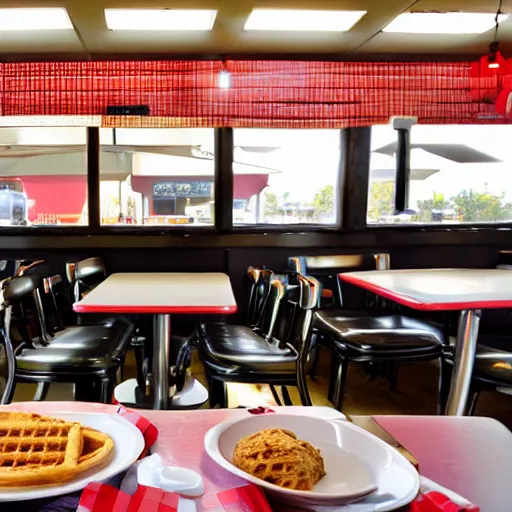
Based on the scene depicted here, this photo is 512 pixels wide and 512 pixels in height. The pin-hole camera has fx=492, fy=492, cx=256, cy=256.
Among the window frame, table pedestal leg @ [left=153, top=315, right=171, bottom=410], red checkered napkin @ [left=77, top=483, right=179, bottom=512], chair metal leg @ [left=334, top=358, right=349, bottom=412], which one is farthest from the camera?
the window frame

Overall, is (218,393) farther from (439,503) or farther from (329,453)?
(439,503)

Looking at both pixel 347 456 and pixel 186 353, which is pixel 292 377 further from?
pixel 347 456

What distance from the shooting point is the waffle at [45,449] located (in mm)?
573

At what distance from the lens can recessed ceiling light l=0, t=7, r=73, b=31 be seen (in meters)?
2.98

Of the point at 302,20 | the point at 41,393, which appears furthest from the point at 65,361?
the point at 302,20

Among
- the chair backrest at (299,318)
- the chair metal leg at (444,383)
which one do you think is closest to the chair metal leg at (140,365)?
the chair backrest at (299,318)

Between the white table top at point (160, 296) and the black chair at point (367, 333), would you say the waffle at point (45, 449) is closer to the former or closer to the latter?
the white table top at point (160, 296)

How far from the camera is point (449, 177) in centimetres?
416

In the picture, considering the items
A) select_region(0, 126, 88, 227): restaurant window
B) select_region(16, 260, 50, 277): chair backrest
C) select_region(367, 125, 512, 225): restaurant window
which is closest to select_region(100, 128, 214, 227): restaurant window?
select_region(0, 126, 88, 227): restaurant window

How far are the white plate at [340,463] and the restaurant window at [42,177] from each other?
3.46 metres

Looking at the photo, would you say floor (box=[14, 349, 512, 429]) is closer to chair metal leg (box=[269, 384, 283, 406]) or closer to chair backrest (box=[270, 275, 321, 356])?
chair metal leg (box=[269, 384, 283, 406])

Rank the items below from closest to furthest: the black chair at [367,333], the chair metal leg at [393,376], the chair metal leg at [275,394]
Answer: the black chair at [367,333] < the chair metal leg at [275,394] < the chair metal leg at [393,376]

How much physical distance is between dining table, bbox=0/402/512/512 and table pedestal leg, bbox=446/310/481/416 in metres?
1.38

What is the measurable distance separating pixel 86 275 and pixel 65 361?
985 mm
